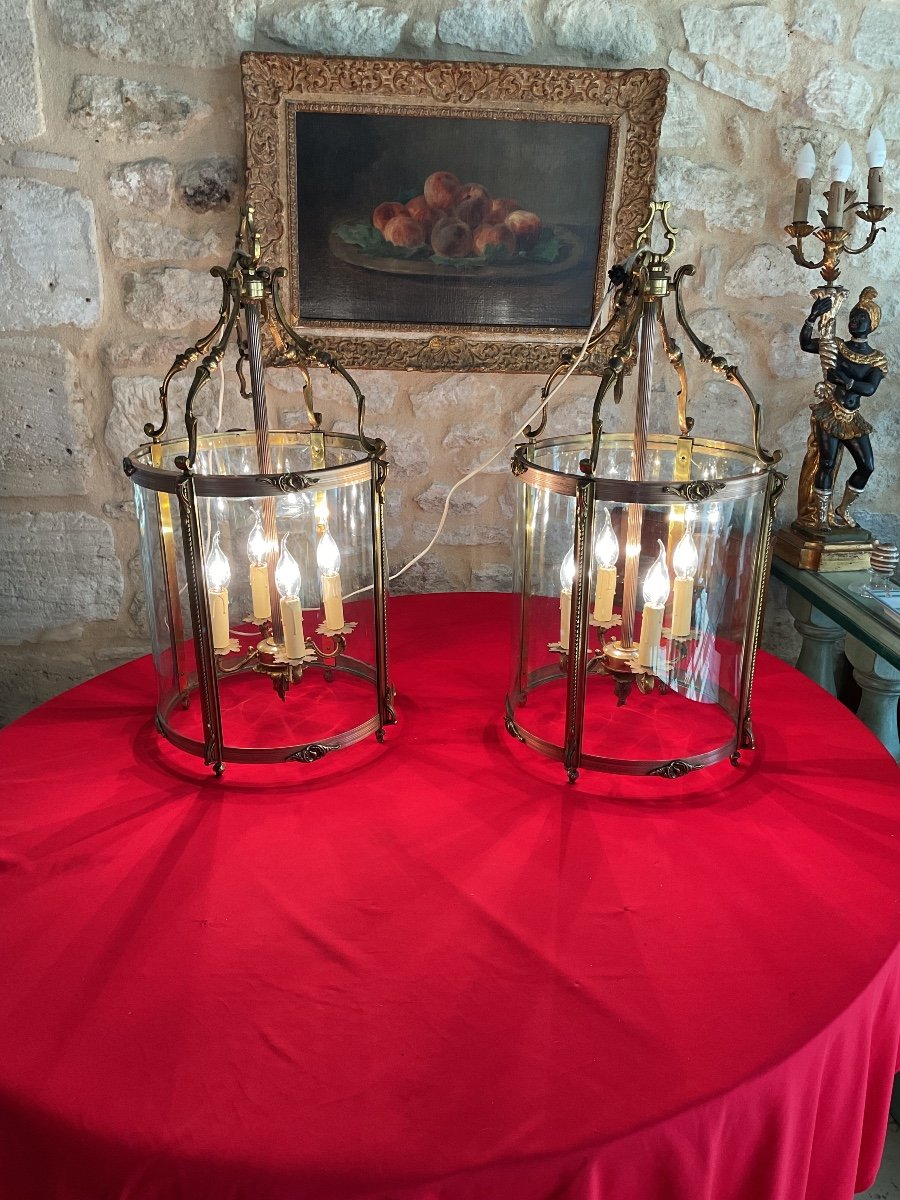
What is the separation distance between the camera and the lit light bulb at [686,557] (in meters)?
1.18

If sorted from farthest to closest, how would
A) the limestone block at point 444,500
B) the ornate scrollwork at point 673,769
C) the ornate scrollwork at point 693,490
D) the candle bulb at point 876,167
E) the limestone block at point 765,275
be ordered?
the limestone block at point 444,500, the limestone block at point 765,275, the candle bulb at point 876,167, the ornate scrollwork at point 673,769, the ornate scrollwork at point 693,490

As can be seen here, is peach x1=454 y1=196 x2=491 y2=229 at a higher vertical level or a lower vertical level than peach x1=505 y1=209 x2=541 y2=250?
higher

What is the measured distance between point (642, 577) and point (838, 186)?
0.92 meters

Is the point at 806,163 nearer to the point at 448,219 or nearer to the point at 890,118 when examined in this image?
the point at 890,118

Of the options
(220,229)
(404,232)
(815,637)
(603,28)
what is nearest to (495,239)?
(404,232)

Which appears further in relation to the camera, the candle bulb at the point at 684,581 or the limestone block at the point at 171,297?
the limestone block at the point at 171,297

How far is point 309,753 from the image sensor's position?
118 centimetres

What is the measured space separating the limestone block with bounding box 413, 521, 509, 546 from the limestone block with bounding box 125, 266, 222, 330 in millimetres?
634

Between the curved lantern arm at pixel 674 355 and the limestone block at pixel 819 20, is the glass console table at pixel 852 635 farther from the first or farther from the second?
the limestone block at pixel 819 20

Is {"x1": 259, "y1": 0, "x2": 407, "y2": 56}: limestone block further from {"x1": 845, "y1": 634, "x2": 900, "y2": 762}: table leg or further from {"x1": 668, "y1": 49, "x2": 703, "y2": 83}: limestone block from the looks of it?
{"x1": 845, "y1": 634, "x2": 900, "y2": 762}: table leg

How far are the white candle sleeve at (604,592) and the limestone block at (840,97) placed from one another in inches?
45.2

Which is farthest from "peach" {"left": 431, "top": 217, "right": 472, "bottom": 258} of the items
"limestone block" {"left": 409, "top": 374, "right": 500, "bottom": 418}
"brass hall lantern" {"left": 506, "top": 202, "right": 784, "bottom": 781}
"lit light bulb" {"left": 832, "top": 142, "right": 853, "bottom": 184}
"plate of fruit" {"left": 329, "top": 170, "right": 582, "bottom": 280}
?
"lit light bulb" {"left": 832, "top": 142, "right": 853, "bottom": 184}

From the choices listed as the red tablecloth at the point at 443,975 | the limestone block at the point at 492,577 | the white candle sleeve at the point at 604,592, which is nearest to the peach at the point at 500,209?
the limestone block at the point at 492,577

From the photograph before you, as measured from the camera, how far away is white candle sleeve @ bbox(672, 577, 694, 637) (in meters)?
1.21
